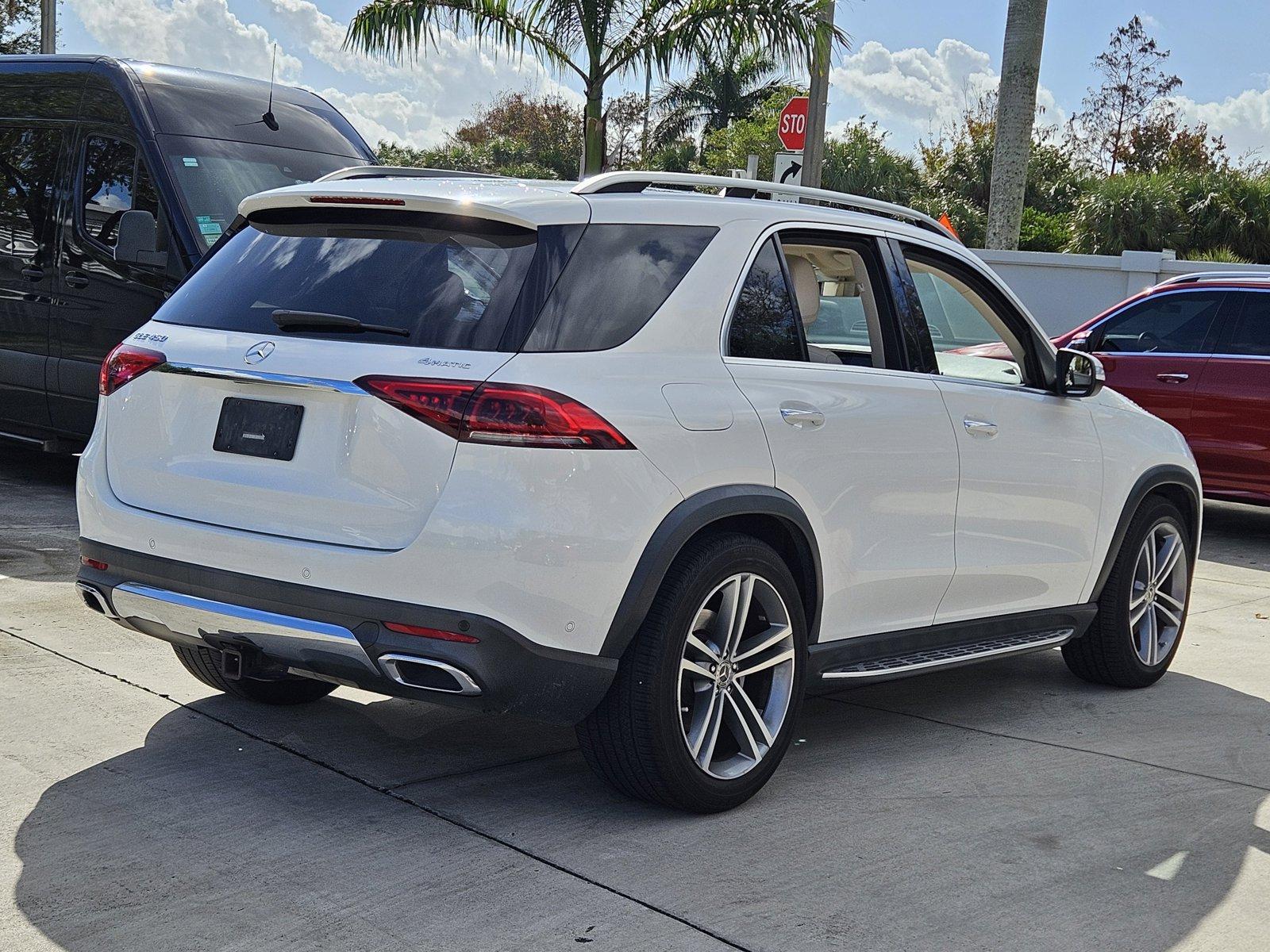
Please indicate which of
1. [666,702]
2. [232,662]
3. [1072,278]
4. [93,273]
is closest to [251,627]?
[232,662]

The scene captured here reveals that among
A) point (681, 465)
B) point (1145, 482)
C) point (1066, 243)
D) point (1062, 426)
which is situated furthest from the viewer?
point (1066, 243)

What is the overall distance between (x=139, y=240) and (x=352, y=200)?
4413mm

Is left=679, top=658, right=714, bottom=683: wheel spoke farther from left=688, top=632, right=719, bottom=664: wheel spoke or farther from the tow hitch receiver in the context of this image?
the tow hitch receiver

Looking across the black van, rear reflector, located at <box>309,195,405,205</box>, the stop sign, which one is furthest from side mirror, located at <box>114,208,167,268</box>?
the stop sign

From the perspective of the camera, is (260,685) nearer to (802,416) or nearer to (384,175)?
(384,175)

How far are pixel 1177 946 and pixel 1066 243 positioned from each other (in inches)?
1221

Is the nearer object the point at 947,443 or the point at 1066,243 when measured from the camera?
the point at 947,443

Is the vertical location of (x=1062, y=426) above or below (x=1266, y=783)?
above

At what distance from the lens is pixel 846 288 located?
17.3ft

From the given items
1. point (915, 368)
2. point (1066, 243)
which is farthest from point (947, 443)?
point (1066, 243)

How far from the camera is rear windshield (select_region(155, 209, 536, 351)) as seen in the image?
4070 mm

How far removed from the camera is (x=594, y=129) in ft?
54.5

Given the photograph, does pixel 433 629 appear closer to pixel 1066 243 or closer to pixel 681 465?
pixel 681 465

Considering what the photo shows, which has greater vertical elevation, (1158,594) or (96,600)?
(96,600)
